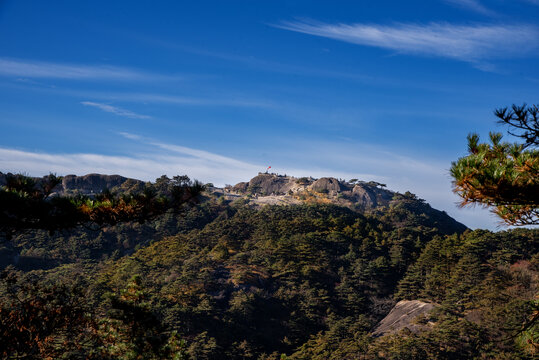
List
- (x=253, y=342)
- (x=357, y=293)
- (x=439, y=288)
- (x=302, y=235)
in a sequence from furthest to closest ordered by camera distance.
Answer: (x=302, y=235)
(x=357, y=293)
(x=439, y=288)
(x=253, y=342)

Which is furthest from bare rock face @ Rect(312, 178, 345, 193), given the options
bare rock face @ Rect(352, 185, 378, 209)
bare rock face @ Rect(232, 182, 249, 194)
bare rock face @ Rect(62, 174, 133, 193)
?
bare rock face @ Rect(62, 174, 133, 193)

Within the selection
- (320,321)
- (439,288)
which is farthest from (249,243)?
(439,288)

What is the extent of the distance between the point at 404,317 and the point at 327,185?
51.1 meters

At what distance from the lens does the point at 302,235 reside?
37.3m

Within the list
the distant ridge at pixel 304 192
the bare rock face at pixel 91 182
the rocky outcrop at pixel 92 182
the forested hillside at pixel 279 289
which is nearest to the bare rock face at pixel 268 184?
the distant ridge at pixel 304 192

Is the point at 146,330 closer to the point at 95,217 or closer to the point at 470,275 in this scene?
the point at 95,217

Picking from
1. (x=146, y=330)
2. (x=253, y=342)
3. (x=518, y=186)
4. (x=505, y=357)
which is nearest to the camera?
(x=518, y=186)

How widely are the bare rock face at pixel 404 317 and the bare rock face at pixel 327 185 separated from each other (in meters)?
45.8

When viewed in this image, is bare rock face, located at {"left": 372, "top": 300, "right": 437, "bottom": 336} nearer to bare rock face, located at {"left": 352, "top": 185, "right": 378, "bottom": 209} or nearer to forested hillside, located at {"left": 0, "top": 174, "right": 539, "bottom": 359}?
forested hillside, located at {"left": 0, "top": 174, "right": 539, "bottom": 359}

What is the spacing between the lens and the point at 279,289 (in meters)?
30.2

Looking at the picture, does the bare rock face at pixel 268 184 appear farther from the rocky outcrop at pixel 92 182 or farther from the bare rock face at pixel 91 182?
the bare rock face at pixel 91 182

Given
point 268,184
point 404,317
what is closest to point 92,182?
point 268,184

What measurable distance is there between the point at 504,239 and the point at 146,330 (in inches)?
1339

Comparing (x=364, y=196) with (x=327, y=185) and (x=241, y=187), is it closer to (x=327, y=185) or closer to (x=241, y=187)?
(x=327, y=185)
